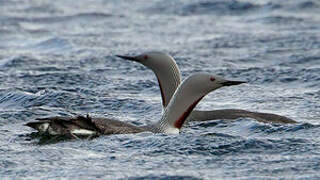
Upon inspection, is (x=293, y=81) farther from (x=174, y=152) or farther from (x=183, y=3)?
(x=183, y=3)

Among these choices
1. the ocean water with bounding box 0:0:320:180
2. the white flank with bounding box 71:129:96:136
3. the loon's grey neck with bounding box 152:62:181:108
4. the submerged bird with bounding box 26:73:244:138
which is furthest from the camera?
the loon's grey neck with bounding box 152:62:181:108

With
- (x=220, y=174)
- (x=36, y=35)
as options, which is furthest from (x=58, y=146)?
(x=36, y=35)

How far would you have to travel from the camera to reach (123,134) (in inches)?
424

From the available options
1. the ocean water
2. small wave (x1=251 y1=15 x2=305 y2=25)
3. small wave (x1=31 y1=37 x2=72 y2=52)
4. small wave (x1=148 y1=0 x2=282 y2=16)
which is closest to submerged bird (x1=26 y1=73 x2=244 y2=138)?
the ocean water

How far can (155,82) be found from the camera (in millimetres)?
15758

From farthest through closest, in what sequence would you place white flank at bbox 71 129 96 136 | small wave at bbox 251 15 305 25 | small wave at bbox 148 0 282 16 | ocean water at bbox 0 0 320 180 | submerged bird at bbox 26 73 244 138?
small wave at bbox 148 0 282 16
small wave at bbox 251 15 305 25
submerged bird at bbox 26 73 244 138
white flank at bbox 71 129 96 136
ocean water at bbox 0 0 320 180

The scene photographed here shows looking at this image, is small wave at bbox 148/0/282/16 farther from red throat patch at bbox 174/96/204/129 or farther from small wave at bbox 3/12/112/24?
red throat patch at bbox 174/96/204/129

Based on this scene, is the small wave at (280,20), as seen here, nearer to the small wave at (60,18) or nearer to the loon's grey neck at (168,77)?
the small wave at (60,18)

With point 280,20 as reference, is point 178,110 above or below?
below

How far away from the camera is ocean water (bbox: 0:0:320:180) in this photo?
9.76 m

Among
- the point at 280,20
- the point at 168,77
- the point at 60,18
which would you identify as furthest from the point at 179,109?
the point at 60,18

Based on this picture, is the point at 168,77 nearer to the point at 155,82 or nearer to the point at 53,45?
the point at 155,82

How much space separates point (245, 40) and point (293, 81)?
4.46 metres

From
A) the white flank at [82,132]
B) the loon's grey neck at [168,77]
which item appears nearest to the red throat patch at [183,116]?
the white flank at [82,132]
